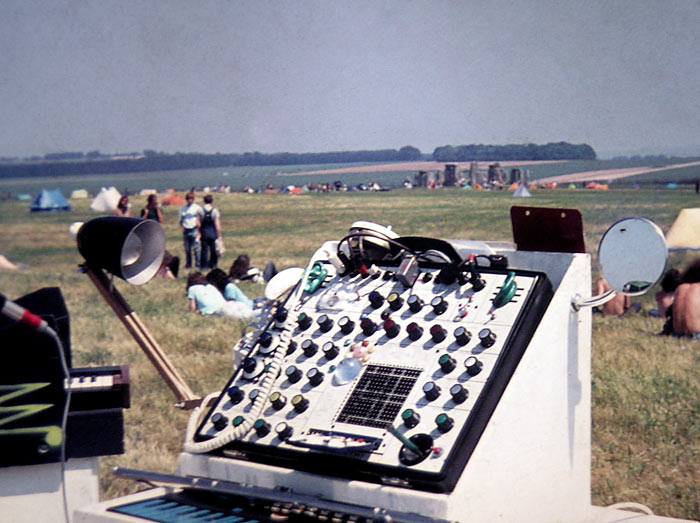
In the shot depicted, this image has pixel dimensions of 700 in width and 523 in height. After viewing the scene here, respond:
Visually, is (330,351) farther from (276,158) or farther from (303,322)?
(276,158)

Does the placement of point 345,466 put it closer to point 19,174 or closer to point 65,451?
point 65,451

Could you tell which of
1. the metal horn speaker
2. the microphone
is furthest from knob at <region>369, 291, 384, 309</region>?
the microphone

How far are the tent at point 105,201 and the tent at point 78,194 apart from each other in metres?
0.86

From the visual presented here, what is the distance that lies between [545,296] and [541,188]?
27069 mm

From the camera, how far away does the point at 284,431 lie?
2533 millimetres

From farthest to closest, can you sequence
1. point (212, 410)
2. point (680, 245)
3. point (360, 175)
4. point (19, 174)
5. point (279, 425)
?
1. point (360, 175)
2. point (19, 174)
3. point (680, 245)
4. point (212, 410)
5. point (279, 425)

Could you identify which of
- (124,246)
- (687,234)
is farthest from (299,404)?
(687,234)

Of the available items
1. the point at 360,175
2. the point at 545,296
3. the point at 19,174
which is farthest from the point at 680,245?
the point at 19,174

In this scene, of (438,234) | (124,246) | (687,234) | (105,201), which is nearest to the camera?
(124,246)

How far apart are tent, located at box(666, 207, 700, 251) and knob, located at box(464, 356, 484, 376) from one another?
40.1 ft

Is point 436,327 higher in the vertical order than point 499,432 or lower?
higher

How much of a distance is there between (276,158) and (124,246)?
23968mm

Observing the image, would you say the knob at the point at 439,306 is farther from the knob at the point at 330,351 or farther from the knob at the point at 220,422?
the knob at the point at 220,422

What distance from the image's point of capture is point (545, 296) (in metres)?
2.64
